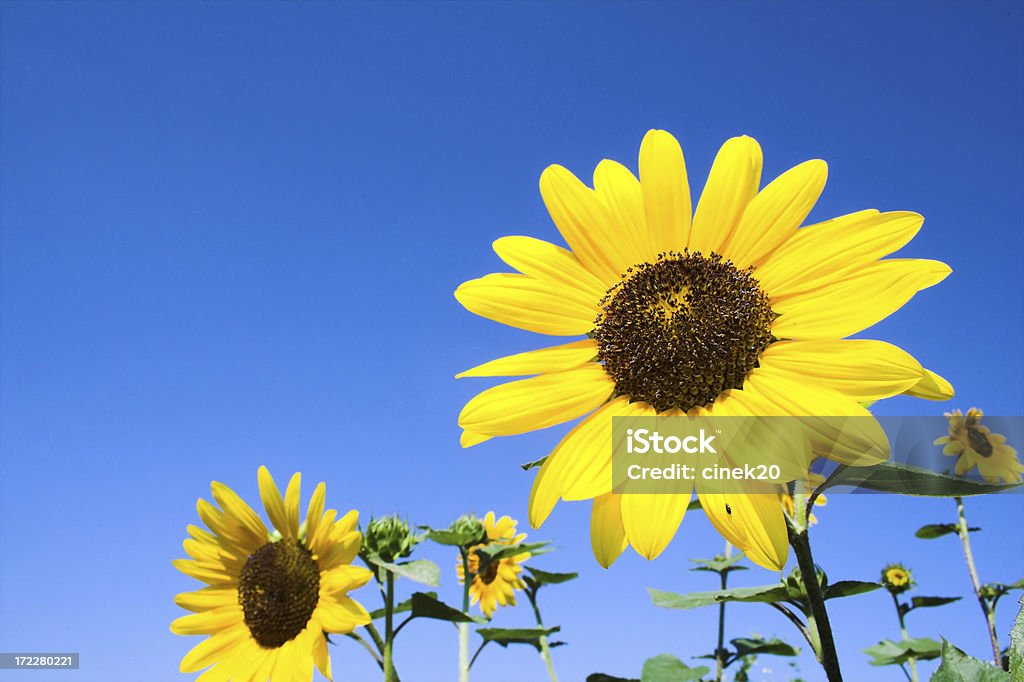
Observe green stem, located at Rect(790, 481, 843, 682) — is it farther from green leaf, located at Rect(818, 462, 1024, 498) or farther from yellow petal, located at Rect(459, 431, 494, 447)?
yellow petal, located at Rect(459, 431, 494, 447)

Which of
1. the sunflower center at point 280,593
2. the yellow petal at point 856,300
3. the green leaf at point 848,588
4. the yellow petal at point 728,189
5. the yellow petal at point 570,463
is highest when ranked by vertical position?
the yellow petal at point 728,189

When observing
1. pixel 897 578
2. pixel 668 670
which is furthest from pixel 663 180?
pixel 897 578

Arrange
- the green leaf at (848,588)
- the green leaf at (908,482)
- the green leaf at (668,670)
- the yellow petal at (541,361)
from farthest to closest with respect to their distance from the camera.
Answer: the green leaf at (668,670) → the green leaf at (848,588) → the yellow petal at (541,361) → the green leaf at (908,482)

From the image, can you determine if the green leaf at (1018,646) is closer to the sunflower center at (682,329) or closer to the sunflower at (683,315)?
the sunflower at (683,315)

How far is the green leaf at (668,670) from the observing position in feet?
8.00

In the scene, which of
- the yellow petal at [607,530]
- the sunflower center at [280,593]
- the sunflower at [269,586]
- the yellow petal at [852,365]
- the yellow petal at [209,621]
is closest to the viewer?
the yellow petal at [852,365]

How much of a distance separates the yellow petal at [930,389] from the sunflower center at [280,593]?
280cm

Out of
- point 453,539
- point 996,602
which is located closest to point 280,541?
point 453,539

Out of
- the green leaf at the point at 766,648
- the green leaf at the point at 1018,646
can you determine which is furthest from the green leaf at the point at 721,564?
the green leaf at the point at 1018,646

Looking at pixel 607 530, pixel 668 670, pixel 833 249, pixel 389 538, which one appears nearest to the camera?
pixel 607 530

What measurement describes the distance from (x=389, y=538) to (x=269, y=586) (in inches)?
24.3

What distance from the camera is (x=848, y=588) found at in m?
1.86

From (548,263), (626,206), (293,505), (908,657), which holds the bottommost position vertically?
(908,657)

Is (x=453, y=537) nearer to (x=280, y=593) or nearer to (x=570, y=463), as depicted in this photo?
(x=280, y=593)
